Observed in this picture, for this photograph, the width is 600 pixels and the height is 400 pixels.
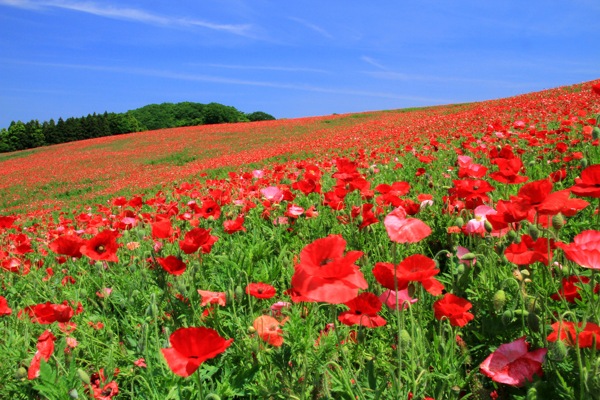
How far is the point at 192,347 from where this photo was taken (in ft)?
3.65

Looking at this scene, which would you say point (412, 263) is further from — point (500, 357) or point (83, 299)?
point (83, 299)

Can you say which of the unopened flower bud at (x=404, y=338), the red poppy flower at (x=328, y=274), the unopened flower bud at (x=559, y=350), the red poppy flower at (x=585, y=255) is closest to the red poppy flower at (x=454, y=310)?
the unopened flower bud at (x=404, y=338)

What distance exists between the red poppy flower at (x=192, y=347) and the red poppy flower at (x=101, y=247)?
1.10 metres

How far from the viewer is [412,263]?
4.33 feet

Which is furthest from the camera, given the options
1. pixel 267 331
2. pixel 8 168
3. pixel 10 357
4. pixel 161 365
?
pixel 8 168

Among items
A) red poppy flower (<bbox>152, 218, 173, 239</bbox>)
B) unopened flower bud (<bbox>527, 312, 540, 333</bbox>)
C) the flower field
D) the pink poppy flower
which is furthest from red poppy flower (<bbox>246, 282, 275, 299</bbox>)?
the pink poppy flower

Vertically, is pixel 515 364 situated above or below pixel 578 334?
below

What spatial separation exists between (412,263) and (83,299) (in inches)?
97.8

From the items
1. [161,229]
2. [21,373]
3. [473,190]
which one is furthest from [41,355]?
[473,190]

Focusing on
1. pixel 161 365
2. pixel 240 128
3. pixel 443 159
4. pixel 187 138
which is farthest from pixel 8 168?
pixel 161 365

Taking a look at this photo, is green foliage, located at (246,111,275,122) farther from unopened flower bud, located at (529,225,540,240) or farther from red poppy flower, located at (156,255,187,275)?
unopened flower bud, located at (529,225,540,240)

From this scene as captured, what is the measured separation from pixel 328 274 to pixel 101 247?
1527 millimetres

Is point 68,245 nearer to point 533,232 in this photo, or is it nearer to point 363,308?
point 363,308

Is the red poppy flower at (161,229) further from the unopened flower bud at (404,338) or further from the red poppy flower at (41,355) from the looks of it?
the unopened flower bud at (404,338)
